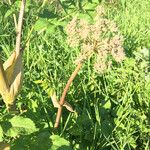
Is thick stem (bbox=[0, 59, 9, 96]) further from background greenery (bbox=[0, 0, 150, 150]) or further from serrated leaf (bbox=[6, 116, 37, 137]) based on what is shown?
serrated leaf (bbox=[6, 116, 37, 137])

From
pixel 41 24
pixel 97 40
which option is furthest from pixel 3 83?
pixel 97 40

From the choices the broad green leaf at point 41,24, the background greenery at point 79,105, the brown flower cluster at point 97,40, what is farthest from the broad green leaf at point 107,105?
the broad green leaf at point 41,24

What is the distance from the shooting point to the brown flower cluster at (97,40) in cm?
161

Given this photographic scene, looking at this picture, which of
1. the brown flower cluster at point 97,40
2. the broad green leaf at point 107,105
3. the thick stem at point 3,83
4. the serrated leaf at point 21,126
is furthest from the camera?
the broad green leaf at point 107,105

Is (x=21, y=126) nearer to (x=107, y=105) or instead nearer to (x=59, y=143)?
(x=59, y=143)

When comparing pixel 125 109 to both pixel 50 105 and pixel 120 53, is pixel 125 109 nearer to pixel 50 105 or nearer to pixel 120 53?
pixel 50 105

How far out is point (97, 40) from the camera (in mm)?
1628

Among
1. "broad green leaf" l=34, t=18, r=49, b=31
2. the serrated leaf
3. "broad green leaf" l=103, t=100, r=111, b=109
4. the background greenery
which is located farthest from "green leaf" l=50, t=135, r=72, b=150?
"broad green leaf" l=103, t=100, r=111, b=109

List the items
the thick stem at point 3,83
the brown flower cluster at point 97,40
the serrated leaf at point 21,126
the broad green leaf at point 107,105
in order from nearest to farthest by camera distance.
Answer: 1. the serrated leaf at point 21,126
2. the brown flower cluster at point 97,40
3. the thick stem at point 3,83
4. the broad green leaf at point 107,105

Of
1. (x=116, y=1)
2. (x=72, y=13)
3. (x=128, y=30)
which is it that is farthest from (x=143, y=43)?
(x=116, y=1)

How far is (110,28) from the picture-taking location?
65.4 inches

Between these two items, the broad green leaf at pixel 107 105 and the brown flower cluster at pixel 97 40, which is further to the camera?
the broad green leaf at pixel 107 105

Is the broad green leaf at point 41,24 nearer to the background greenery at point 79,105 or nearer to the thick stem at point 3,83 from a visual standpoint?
the background greenery at point 79,105

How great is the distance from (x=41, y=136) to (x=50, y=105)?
2.48 ft
